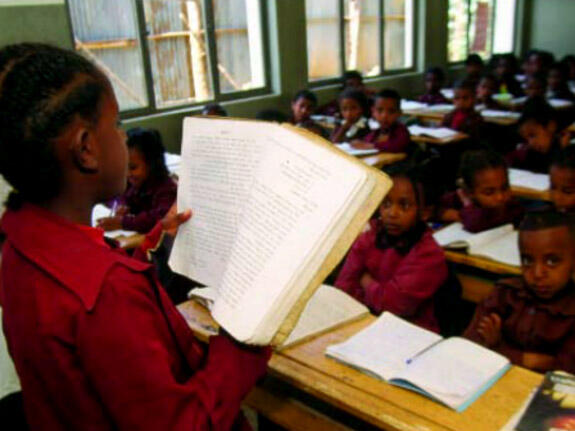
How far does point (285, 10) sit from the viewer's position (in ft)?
18.1

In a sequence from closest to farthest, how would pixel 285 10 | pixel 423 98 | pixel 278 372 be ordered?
1. pixel 278 372
2. pixel 285 10
3. pixel 423 98

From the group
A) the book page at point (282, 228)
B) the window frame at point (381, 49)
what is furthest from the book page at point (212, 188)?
the window frame at point (381, 49)

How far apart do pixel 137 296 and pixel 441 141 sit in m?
3.75

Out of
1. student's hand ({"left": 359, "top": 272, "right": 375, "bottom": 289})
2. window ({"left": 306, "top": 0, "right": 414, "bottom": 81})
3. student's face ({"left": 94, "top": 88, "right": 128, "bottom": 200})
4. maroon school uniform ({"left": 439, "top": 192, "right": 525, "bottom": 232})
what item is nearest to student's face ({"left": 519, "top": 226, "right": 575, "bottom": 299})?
student's hand ({"left": 359, "top": 272, "right": 375, "bottom": 289})

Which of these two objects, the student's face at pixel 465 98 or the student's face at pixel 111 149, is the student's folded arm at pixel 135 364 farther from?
the student's face at pixel 465 98

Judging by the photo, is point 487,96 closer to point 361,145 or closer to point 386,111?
point 386,111

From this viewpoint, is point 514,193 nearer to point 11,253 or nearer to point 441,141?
point 441,141

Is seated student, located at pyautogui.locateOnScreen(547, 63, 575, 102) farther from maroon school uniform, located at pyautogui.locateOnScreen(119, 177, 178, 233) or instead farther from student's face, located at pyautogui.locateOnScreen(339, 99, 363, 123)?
maroon school uniform, located at pyautogui.locateOnScreen(119, 177, 178, 233)

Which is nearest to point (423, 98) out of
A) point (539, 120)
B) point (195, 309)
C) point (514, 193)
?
point (539, 120)

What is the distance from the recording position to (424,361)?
112 centimetres

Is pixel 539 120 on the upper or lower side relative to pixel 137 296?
lower

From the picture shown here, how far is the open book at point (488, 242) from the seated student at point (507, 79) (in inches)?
186

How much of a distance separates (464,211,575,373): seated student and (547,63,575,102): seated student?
486 cm

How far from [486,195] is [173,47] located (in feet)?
11.0
